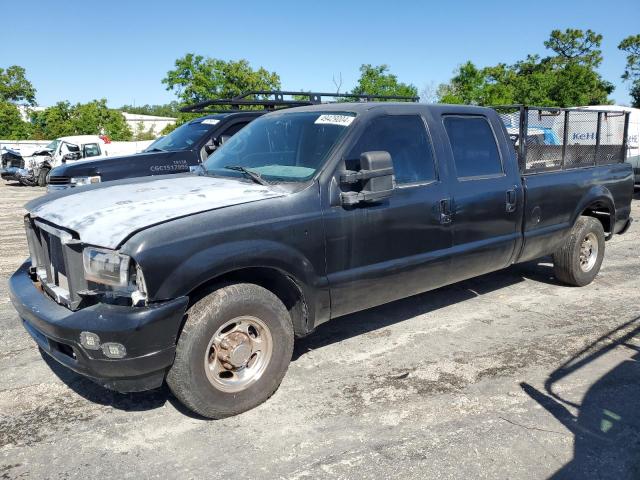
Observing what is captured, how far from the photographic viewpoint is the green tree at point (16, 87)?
50156 millimetres

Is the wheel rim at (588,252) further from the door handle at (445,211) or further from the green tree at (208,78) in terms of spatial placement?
the green tree at (208,78)

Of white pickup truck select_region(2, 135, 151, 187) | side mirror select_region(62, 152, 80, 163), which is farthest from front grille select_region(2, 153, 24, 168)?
side mirror select_region(62, 152, 80, 163)

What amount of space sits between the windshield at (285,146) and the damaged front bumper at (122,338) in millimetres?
1314

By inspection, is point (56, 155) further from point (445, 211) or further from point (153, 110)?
point (153, 110)

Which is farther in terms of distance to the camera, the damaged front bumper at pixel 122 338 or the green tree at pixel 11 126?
the green tree at pixel 11 126

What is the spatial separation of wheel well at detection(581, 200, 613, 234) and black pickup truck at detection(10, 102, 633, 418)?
1214 mm

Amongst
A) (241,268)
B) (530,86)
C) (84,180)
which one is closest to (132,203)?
(241,268)

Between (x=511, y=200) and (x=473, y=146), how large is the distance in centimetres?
61

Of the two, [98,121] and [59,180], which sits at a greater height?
[98,121]

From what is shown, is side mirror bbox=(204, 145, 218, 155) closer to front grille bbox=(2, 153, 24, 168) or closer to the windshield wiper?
the windshield wiper

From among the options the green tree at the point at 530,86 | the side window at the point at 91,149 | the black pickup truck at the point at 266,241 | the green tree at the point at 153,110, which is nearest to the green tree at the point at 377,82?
the green tree at the point at 530,86

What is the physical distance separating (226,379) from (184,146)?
5.77 m

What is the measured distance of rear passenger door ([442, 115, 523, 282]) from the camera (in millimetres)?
4406

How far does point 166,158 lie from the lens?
26.4 ft
